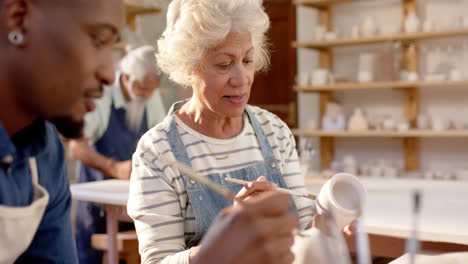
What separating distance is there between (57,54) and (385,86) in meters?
4.14

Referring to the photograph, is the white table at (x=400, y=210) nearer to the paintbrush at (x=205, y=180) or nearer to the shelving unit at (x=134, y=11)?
the paintbrush at (x=205, y=180)

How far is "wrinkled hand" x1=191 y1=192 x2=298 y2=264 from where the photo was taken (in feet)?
2.08

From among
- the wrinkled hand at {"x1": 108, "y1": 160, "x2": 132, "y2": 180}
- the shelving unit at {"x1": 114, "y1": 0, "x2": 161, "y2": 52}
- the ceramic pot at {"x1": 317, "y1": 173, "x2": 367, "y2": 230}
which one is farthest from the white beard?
the ceramic pot at {"x1": 317, "y1": 173, "x2": 367, "y2": 230}

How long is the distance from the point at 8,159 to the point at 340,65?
4.56 m

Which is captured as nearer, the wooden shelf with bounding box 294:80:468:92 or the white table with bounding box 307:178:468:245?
the white table with bounding box 307:178:468:245

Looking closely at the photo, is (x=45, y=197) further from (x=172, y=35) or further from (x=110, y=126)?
(x=110, y=126)

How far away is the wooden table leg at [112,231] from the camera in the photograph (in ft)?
8.55

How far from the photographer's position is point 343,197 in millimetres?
1285

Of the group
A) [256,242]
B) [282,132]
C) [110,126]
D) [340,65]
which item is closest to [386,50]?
[340,65]

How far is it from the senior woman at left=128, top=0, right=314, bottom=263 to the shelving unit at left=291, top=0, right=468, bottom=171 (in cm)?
319

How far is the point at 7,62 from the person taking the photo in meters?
0.80

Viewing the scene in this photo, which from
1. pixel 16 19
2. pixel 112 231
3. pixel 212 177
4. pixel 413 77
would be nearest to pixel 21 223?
pixel 16 19

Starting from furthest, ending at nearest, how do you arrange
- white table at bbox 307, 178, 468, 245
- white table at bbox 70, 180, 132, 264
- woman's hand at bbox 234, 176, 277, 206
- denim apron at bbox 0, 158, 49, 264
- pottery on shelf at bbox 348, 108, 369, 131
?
pottery on shelf at bbox 348, 108, 369, 131
white table at bbox 70, 180, 132, 264
white table at bbox 307, 178, 468, 245
woman's hand at bbox 234, 176, 277, 206
denim apron at bbox 0, 158, 49, 264

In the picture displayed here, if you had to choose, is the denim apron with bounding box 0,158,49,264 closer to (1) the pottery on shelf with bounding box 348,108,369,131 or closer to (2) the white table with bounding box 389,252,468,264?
(2) the white table with bounding box 389,252,468,264
